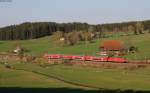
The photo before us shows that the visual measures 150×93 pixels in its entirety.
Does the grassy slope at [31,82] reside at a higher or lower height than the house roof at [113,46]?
lower

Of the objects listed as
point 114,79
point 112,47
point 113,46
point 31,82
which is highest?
point 113,46

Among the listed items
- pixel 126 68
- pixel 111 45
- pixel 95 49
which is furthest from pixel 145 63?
pixel 95 49

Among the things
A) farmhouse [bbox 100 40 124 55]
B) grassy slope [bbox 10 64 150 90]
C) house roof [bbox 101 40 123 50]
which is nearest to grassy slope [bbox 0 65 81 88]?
grassy slope [bbox 10 64 150 90]

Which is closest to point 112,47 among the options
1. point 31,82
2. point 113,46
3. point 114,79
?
point 113,46

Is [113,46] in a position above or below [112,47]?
above

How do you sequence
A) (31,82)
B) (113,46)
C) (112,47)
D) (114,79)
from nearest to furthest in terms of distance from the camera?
(31,82)
(114,79)
(113,46)
(112,47)

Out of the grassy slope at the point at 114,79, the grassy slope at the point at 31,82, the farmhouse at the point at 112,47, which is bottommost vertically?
the grassy slope at the point at 114,79

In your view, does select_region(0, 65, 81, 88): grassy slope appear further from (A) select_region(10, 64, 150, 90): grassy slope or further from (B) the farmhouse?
(B) the farmhouse

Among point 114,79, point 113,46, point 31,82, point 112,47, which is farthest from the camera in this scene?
point 112,47

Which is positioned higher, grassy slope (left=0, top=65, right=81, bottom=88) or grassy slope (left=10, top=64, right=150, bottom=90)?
grassy slope (left=0, top=65, right=81, bottom=88)

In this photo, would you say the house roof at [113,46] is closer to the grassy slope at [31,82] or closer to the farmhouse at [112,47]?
the farmhouse at [112,47]

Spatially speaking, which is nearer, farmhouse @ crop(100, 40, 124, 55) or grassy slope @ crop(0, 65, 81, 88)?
grassy slope @ crop(0, 65, 81, 88)

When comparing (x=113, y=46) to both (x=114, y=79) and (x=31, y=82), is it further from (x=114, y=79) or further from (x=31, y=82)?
(x=31, y=82)

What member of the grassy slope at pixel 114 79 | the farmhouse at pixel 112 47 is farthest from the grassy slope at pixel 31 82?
the farmhouse at pixel 112 47
